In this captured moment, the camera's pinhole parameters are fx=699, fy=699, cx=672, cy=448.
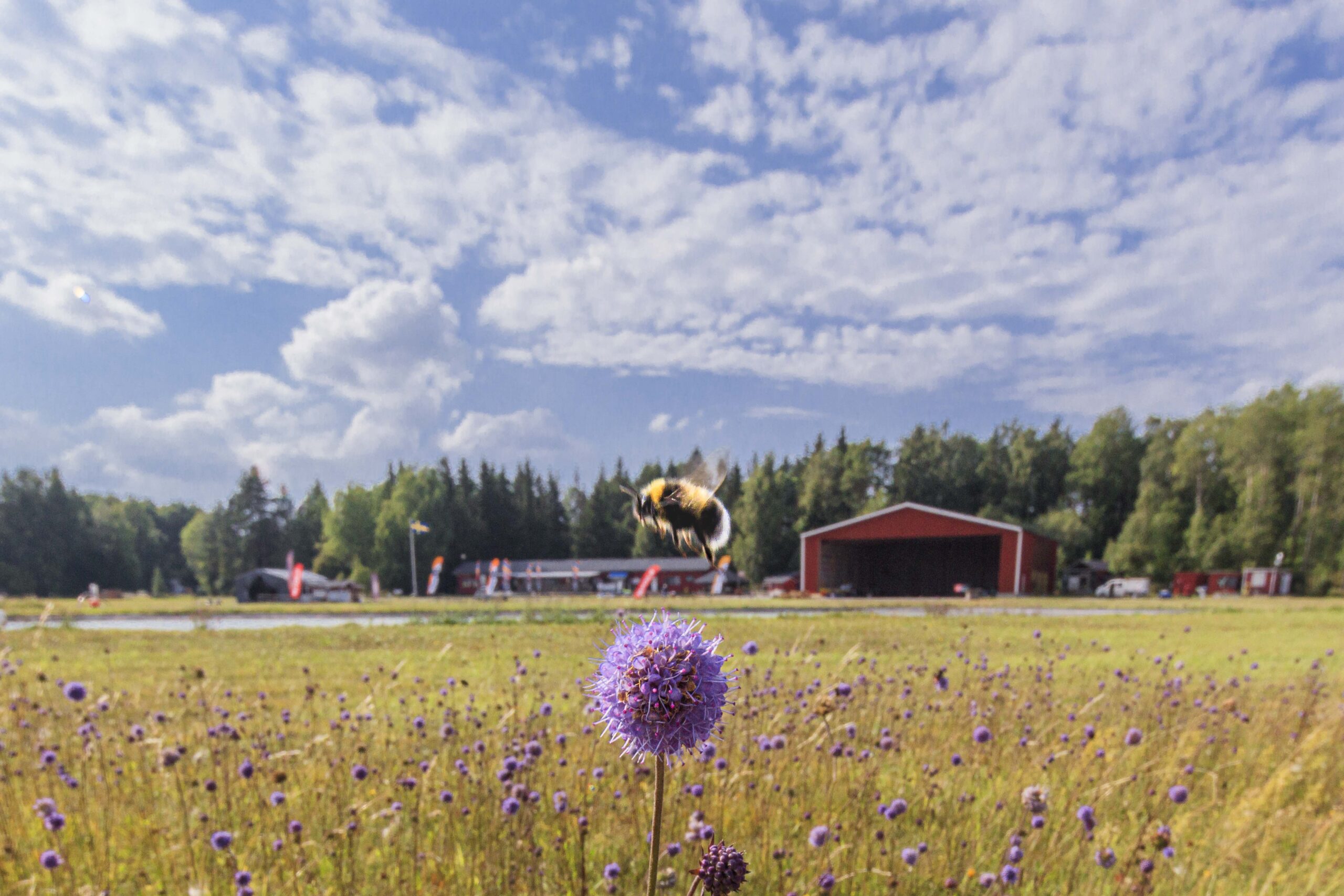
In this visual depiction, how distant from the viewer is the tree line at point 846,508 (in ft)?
167

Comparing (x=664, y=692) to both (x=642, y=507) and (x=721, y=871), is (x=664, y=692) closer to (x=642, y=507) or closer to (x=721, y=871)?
(x=721, y=871)

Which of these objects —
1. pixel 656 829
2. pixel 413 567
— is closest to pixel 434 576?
pixel 413 567

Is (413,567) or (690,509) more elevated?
(690,509)

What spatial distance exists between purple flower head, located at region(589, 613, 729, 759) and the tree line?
4579cm

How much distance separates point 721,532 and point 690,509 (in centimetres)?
11

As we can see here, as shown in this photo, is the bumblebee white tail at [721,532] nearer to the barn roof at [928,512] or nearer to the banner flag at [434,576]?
the barn roof at [928,512]

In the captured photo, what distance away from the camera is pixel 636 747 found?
3.51 feet

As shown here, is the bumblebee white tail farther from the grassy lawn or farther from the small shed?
the small shed

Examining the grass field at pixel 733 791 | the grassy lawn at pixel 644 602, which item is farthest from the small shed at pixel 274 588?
the grass field at pixel 733 791

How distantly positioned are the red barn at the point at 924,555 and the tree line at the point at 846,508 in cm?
898

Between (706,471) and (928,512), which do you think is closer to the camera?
(706,471)

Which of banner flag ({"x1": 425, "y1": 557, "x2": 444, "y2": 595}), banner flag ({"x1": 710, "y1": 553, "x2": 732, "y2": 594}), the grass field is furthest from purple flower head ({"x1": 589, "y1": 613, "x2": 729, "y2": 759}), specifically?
banner flag ({"x1": 425, "y1": 557, "x2": 444, "y2": 595})

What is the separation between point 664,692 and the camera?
1049mm

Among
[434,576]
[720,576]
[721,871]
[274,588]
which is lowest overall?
[274,588]
